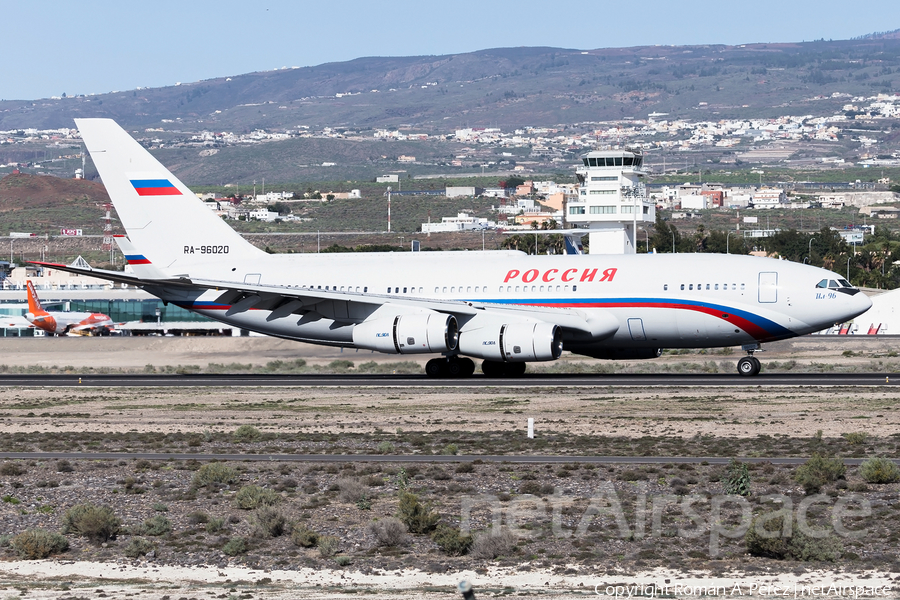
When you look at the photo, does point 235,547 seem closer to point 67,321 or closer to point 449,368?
point 449,368

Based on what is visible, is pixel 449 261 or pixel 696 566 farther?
pixel 449 261

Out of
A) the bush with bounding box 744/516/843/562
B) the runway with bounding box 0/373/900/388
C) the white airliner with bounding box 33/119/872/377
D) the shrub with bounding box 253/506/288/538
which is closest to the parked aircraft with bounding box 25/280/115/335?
the runway with bounding box 0/373/900/388

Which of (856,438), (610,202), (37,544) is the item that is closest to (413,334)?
(856,438)

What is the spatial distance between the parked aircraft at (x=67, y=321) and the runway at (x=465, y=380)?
53.2m

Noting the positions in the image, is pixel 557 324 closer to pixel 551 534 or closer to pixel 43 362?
pixel 551 534

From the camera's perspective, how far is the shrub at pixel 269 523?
1889 cm

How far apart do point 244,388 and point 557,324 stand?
11604 mm

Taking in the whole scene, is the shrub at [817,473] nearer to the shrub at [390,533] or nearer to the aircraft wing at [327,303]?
the shrub at [390,533]

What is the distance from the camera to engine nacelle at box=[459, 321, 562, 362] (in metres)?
42.6

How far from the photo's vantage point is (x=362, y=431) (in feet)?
101

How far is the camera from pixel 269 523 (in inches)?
747

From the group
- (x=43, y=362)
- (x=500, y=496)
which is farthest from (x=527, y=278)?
(x=43, y=362)

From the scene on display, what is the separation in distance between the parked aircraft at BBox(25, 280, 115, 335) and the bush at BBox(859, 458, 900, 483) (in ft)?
302

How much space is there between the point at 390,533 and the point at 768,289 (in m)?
27.6
